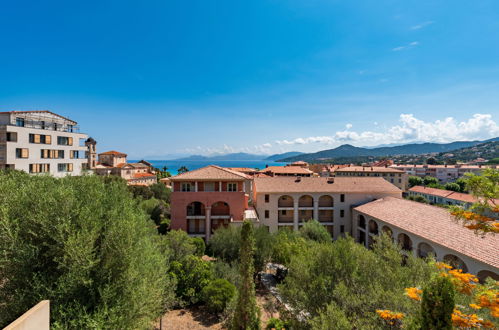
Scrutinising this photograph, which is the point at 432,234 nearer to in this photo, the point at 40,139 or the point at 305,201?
the point at 305,201

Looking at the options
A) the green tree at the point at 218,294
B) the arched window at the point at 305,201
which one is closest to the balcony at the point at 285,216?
the arched window at the point at 305,201

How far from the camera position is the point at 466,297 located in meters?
9.52

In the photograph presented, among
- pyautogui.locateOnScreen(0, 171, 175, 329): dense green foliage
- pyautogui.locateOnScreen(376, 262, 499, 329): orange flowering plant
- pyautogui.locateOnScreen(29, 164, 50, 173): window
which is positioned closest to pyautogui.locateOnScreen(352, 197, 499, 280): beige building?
pyautogui.locateOnScreen(376, 262, 499, 329): orange flowering plant

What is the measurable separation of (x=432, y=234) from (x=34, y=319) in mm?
27252

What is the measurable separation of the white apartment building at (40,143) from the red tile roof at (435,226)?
42005mm

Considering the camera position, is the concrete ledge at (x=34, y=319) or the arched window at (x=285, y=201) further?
the arched window at (x=285, y=201)

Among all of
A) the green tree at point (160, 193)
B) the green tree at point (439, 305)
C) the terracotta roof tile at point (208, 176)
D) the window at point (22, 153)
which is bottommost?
the green tree at point (160, 193)

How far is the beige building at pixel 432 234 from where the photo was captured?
56.9ft

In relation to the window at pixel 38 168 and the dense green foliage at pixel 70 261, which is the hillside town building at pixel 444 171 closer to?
the window at pixel 38 168

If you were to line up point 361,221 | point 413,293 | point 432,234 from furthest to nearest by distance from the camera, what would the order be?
point 361,221
point 432,234
point 413,293

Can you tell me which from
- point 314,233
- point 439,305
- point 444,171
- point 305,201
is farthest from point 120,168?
point 444,171

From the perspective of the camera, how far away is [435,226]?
22.9m

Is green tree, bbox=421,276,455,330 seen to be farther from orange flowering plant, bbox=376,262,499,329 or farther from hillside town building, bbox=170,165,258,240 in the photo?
hillside town building, bbox=170,165,258,240

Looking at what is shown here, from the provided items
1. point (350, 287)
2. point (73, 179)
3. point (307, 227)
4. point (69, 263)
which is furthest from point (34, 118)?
point (350, 287)
